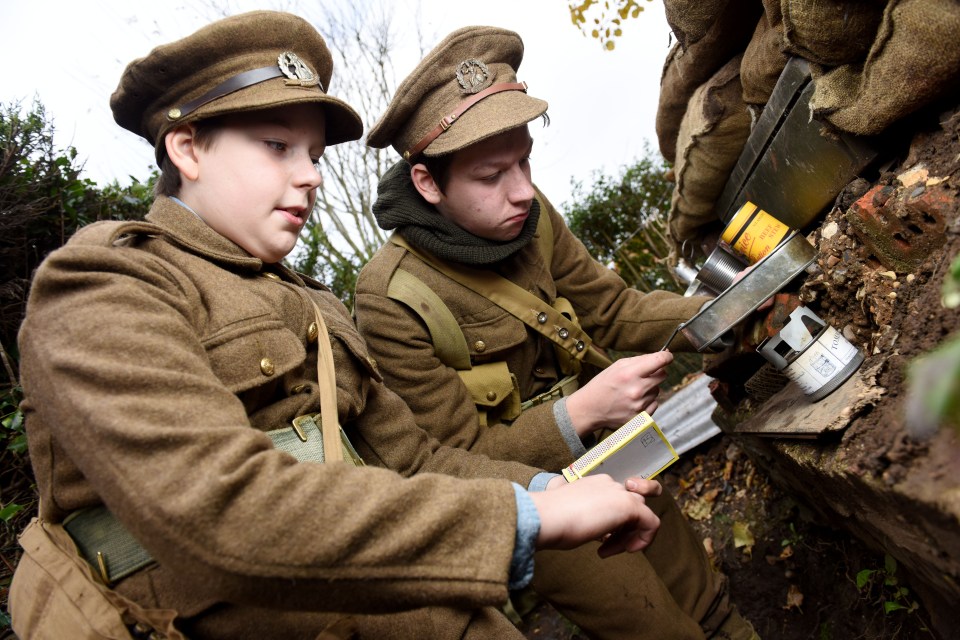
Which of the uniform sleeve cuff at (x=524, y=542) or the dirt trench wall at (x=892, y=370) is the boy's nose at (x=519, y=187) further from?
the uniform sleeve cuff at (x=524, y=542)

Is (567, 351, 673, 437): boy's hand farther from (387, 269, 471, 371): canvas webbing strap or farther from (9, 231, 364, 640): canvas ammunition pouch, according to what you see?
(9, 231, 364, 640): canvas ammunition pouch

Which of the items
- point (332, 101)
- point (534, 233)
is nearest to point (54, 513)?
point (332, 101)

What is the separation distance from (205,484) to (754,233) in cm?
Answer: 199

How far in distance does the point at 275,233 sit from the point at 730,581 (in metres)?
2.77

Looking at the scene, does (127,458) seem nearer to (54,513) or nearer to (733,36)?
(54,513)

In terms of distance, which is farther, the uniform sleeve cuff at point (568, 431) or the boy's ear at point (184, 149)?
the uniform sleeve cuff at point (568, 431)

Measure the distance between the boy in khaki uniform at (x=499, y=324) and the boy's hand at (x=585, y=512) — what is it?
2.33 feet

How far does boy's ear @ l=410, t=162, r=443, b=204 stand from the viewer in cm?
237

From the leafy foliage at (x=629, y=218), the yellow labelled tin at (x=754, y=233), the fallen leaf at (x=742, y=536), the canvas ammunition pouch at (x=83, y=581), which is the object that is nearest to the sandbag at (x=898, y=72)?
the yellow labelled tin at (x=754, y=233)

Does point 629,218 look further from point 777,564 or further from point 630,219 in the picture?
point 777,564

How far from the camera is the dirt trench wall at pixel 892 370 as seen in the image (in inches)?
36.9

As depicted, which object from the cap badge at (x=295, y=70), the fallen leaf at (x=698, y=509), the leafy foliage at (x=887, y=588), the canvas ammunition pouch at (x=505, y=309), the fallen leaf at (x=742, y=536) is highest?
the cap badge at (x=295, y=70)

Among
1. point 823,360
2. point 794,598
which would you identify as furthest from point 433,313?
point 794,598

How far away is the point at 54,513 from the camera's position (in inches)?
48.3
